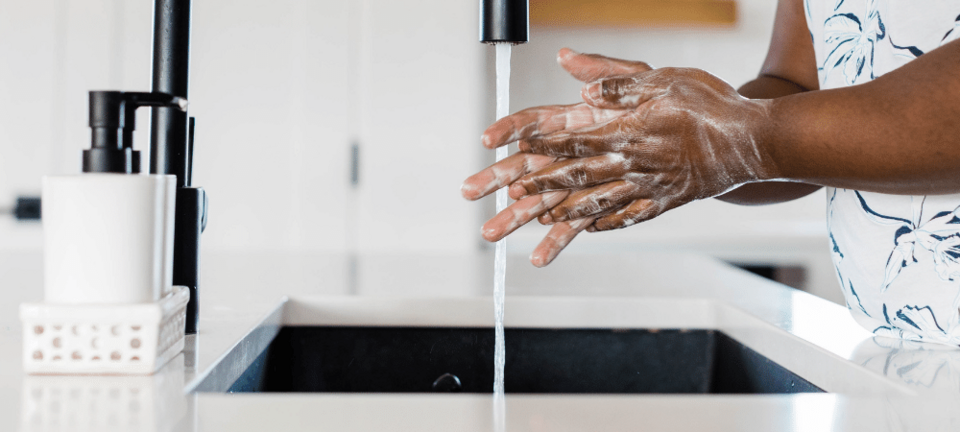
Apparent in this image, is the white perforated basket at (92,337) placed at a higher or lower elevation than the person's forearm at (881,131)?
lower

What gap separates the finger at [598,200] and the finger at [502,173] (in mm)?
38

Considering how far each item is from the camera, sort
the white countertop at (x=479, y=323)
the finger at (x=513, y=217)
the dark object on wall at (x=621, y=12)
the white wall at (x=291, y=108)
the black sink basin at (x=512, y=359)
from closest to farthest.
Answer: the white countertop at (x=479, y=323) → the finger at (x=513, y=217) → the black sink basin at (x=512, y=359) → the white wall at (x=291, y=108) → the dark object on wall at (x=621, y=12)

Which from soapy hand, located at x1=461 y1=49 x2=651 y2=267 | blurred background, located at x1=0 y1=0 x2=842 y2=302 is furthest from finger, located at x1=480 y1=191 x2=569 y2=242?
blurred background, located at x1=0 y1=0 x2=842 y2=302

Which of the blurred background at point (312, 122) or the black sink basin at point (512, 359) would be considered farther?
the blurred background at point (312, 122)

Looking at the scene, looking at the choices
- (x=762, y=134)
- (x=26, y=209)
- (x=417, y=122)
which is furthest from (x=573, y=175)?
(x=26, y=209)

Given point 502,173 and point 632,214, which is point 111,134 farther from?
point 632,214

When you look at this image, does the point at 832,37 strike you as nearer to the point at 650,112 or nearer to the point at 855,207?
the point at 855,207

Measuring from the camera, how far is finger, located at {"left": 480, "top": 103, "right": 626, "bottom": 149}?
54 cm

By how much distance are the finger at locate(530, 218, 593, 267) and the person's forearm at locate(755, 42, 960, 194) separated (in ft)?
0.55

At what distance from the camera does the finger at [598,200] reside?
550mm

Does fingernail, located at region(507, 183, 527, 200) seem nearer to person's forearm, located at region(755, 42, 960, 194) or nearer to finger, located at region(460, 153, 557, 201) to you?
finger, located at region(460, 153, 557, 201)

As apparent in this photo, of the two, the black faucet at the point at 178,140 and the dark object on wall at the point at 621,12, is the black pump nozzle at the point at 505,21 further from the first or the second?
the dark object on wall at the point at 621,12

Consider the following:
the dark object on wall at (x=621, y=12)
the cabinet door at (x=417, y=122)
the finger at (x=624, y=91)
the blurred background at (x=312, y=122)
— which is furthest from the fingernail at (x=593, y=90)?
the dark object on wall at (x=621, y=12)

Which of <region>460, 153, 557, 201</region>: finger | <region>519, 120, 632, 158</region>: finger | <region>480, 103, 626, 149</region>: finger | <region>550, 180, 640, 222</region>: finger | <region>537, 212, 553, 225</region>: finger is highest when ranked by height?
<region>480, 103, 626, 149</region>: finger
